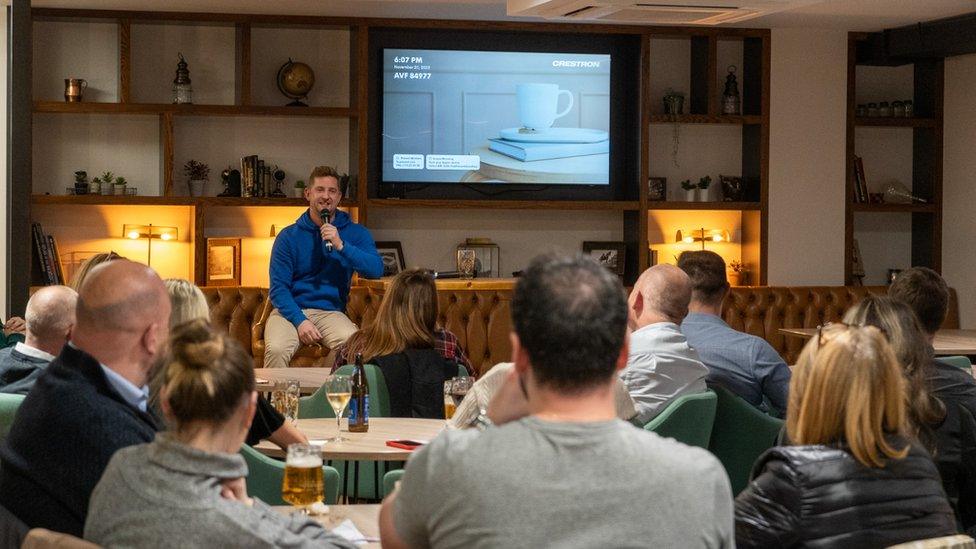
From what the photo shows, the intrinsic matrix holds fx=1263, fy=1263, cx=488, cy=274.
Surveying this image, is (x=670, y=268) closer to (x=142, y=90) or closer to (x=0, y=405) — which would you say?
(x=0, y=405)

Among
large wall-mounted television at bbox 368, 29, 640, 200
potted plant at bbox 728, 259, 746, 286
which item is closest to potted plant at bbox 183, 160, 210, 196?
large wall-mounted television at bbox 368, 29, 640, 200

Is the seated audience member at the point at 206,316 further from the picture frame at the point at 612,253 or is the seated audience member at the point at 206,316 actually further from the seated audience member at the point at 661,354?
the picture frame at the point at 612,253

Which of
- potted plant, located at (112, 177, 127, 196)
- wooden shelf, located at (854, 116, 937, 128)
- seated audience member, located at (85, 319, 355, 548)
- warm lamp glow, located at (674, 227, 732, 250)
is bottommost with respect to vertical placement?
seated audience member, located at (85, 319, 355, 548)

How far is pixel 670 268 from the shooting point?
4488 millimetres

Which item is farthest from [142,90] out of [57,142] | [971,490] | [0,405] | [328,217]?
[971,490]

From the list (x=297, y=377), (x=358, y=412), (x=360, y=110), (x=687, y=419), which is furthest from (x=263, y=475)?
(x=360, y=110)

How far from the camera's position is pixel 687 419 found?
4.11m

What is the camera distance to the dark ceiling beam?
341 inches

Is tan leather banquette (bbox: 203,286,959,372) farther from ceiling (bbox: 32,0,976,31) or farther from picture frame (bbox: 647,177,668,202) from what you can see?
ceiling (bbox: 32,0,976,31)

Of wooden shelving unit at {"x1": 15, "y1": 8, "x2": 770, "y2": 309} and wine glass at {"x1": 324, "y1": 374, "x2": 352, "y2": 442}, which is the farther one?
wooden shelving unit at {"x1": 15, "y1": 8, "x2": 770, "y2": 309}

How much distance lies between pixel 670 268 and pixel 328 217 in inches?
120

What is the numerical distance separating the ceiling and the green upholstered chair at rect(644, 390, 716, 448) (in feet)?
15.1

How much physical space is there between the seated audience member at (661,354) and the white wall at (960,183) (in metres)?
5.78

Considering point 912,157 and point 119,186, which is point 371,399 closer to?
point 119,186
